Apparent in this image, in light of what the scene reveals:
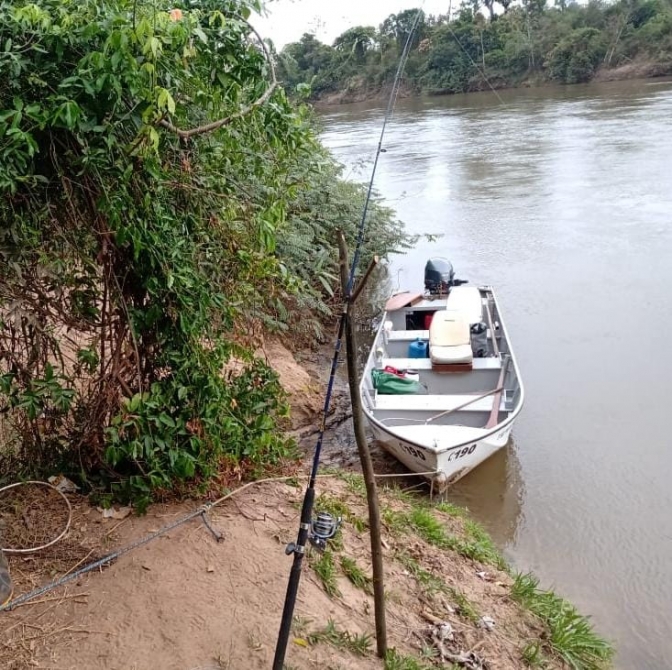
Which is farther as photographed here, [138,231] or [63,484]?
[63,484]

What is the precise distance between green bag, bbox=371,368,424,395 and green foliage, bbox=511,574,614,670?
3.47 m

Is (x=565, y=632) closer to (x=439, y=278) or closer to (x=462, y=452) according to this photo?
(x=462, y=452)

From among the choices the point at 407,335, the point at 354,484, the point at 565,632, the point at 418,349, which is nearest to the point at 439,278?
the point at 407,335

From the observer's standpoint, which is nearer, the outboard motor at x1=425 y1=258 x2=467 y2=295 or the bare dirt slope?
the bare dirt slope

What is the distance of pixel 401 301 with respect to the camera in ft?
35.1

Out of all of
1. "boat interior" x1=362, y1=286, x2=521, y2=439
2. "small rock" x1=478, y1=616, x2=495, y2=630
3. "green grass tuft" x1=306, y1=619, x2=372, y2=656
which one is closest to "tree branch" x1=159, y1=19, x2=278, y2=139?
"green grass tuft" x1=306, y1=619, x2=372, y2=656

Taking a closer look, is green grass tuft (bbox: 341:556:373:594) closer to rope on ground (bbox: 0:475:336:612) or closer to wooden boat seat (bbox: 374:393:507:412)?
rope on ground (bbox: 0:475:336:612)

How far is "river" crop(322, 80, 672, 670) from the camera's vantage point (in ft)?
20.3

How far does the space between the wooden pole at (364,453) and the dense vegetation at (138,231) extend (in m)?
0.72

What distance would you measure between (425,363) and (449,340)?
0.44 metres

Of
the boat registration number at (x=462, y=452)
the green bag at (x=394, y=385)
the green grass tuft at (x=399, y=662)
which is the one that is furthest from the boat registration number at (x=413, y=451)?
the green grass tuft at (x=399, y=662)

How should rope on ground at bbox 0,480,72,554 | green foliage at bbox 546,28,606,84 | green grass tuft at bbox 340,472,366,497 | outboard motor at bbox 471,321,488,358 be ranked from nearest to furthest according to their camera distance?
rope on ground at bbox 0,480,72,554
green grass tuft at bbox 340,472,366,497
outboard motor at bbox 471,321,488,358
green foliage at bbox 546,28,606,84

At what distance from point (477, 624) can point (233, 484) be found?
1710 millimetres

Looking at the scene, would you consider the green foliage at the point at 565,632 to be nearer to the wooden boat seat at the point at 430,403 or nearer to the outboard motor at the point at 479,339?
the wooden boat seat at the point at 430,403
